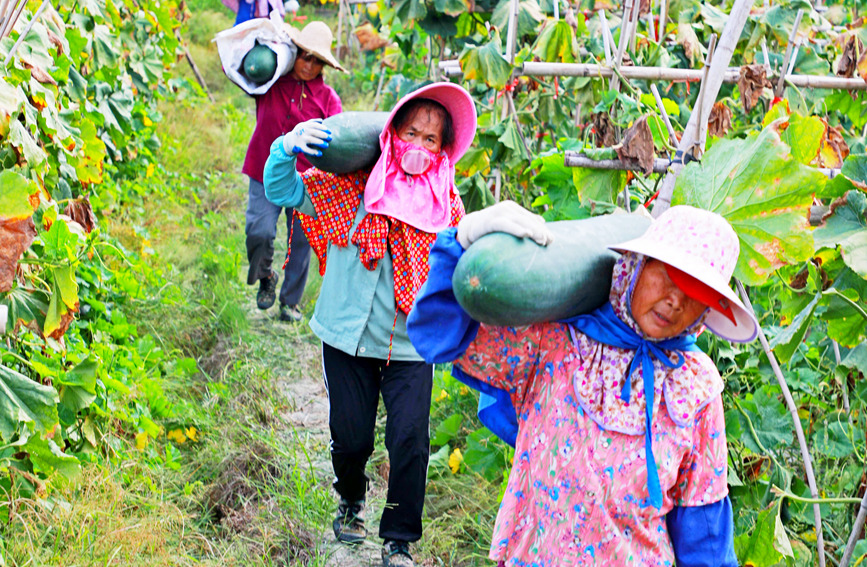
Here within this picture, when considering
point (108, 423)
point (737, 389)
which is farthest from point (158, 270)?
point (737, 389)

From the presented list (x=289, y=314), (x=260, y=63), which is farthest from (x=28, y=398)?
(x=289, y=314)

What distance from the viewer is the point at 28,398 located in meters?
2.11

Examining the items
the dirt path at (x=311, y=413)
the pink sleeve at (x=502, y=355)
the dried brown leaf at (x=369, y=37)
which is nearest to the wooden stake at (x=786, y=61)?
the pink sleeve at (x=502, y=355)

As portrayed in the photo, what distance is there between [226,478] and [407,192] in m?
1.35

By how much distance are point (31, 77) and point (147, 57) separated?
12.1 ft

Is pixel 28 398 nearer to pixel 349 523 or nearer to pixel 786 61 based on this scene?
pixel 349 523

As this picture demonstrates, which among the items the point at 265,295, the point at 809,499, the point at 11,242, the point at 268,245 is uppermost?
the point at 11,242

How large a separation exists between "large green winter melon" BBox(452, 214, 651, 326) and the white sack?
282 cm

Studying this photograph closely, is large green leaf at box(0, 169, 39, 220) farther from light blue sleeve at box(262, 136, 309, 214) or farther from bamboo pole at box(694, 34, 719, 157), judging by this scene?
bamboo pole at box(694, 34, 719, 157)

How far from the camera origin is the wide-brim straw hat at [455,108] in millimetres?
2369

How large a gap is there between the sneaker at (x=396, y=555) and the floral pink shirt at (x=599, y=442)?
925 millimetres

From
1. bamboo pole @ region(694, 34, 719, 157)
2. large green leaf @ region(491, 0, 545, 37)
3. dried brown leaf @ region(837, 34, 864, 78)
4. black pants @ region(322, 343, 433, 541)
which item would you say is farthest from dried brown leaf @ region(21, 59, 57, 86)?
dried brown leaf @ region(837, 34, 864, 78)

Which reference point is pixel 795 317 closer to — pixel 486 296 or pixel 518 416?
pixel 518 416

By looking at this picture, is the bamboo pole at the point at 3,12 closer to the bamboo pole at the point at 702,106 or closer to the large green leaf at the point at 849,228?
the bamboo pole at the point at 702,106
